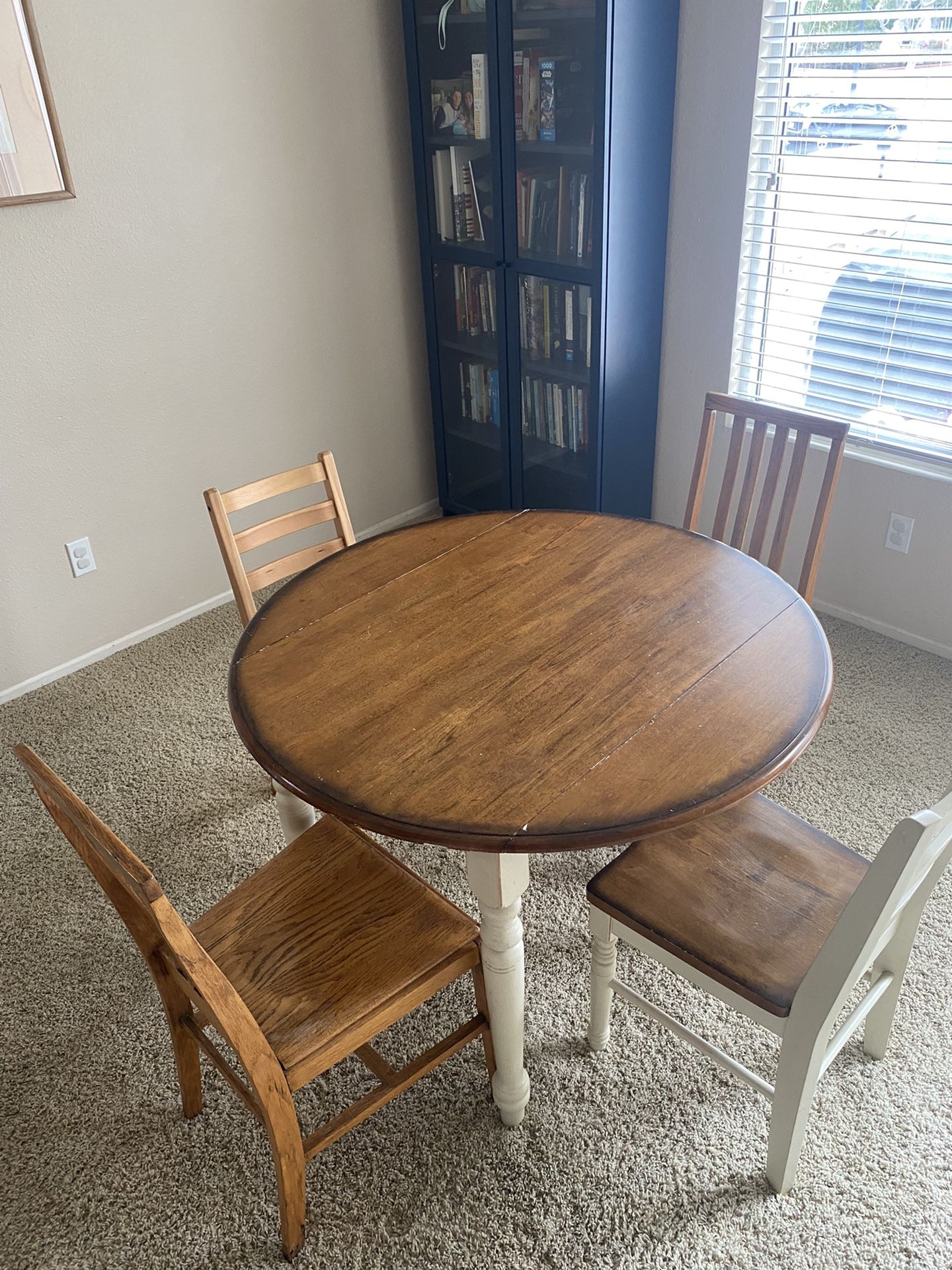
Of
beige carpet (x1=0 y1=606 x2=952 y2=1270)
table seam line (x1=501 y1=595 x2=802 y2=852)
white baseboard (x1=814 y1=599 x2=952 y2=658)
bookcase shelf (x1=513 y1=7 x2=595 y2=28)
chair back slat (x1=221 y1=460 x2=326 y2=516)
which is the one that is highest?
bookcase shelf (x1=513 y1=7 x2=595 y2=28)

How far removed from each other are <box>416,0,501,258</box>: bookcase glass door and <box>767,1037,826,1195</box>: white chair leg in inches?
105

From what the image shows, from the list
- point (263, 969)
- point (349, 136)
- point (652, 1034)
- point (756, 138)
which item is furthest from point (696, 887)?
point (349, 136)

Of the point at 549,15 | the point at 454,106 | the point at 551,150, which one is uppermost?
the point at 549,15

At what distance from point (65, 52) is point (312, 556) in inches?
61.4

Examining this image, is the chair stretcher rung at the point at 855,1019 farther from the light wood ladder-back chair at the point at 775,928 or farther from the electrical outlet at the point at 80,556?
the electrical outlet at the point at 80,556

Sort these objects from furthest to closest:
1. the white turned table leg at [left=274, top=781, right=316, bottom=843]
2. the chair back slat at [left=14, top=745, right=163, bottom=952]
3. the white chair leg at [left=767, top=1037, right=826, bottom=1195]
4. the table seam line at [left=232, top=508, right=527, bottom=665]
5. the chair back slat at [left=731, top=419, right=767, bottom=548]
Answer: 1. the chair back slat at [left=731, top=419, right=767, bottom=548]
2. the white turned table leg at [left=274, top=781, right=316, bottom=843]
3. the table seam line at [left=232, top=508, right=527, bottom=665]
4. the white chair leg at [left=767, top=1037, right=826, bottom=1195]
5. the chair back slat at [left=14, top=745, right=163, bottom=952]

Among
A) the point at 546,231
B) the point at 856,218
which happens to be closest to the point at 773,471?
the point at 856,218

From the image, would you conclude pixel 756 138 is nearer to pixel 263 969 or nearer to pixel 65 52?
pixel 65 52

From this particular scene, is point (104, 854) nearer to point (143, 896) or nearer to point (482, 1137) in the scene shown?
point (143, 896)

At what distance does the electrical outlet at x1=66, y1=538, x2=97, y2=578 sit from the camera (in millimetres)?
3010

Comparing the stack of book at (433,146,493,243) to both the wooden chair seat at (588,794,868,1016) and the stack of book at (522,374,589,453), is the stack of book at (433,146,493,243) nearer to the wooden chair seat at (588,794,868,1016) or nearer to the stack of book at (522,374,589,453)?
the stack of book at (522,374,589,453)

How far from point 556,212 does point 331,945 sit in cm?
241

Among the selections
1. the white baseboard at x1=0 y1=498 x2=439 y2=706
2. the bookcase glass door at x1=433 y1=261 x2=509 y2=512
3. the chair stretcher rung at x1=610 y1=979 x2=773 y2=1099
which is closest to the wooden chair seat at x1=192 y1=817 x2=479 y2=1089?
the chair stretcher rung at x1=610 y1=979 x2=773 y2=1099

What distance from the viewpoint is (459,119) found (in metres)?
3.18
